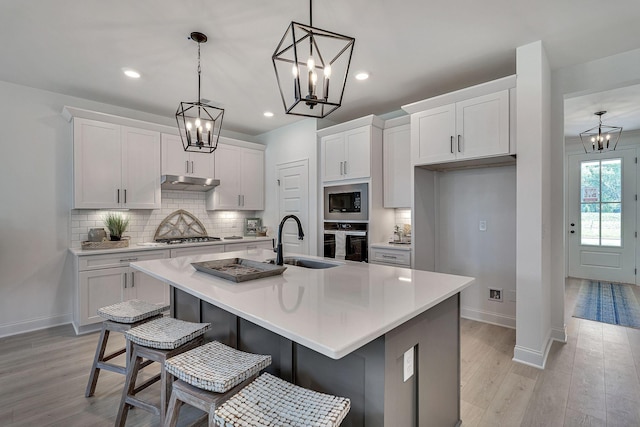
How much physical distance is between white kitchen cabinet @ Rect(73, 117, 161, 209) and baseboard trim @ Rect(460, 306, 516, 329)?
421 cm

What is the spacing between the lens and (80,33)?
246cm

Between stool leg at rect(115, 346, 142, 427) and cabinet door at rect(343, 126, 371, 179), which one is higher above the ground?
cabinet door at rect(343, 126, 371, 179)

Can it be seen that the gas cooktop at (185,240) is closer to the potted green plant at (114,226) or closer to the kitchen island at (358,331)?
the potted green plant at (114,226)

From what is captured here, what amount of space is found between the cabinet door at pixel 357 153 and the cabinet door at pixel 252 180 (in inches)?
70.9

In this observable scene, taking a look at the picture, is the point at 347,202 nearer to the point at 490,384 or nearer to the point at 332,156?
the point at 332,156

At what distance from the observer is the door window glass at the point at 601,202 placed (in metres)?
5.41

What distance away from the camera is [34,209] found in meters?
3.53

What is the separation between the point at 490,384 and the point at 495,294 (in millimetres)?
1457

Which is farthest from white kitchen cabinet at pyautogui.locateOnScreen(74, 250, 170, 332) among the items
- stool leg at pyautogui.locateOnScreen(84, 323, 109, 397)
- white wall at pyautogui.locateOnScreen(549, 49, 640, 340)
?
white wall at pyautogui.locateOnScreen(549, 49, 640, 340)

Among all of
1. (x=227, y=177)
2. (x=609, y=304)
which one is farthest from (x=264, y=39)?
(x=609, y=304)

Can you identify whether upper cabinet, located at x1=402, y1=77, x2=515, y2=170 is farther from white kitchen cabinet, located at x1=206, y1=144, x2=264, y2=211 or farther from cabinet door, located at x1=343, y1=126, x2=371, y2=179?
white kitchen cabinet, located at x1=206, y1=144, x2=264, y2=211

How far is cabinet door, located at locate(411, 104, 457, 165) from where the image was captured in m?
3.18

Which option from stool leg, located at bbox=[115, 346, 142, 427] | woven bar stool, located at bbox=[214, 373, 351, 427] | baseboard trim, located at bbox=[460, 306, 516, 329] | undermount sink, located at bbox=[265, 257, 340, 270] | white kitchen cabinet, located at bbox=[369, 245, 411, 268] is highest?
undermount sink, located at bbox=[265, 257, 340, 270]

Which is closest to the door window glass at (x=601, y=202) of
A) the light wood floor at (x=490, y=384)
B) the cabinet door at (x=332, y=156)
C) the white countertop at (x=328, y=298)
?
the light wood floor at (x=490, y=384)
